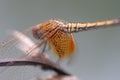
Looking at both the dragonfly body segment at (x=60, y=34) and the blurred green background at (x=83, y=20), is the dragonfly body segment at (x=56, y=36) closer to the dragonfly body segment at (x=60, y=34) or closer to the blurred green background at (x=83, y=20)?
the dragonfly body segment at (x=60, y=34)

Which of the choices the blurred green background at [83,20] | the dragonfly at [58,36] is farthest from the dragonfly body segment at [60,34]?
the blurred green background at [83,20]

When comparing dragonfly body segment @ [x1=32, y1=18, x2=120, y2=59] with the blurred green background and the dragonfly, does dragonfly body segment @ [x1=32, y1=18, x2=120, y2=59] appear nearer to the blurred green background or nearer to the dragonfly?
the dragonfly

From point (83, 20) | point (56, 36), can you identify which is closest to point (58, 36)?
point (56, 36)

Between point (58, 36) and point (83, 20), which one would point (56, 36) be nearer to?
point (58, 36)

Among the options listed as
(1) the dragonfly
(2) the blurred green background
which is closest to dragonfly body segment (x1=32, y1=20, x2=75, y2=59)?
(1) the dragonfly

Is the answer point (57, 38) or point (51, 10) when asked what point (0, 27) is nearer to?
point (51, 10)

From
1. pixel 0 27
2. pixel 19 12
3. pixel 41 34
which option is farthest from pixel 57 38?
pixel 19 12
